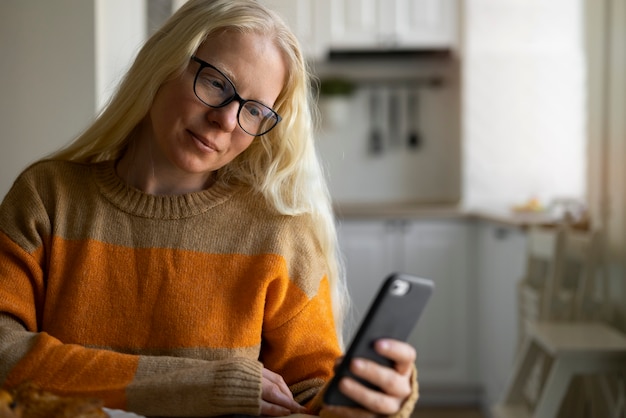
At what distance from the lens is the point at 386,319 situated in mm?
782

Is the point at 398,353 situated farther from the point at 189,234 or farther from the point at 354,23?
the point at 354,23

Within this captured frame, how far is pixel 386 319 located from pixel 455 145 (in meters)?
3.53

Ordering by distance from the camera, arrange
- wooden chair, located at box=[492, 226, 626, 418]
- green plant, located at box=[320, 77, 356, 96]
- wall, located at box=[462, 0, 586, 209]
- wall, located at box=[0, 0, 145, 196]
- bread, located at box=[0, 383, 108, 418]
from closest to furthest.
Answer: bread, located at box=[0, 383, 108, 418]
wall, located at box=[0, 0, 145, 196]
wooden chair, located at box=[492, 226, 626, 418]
wall, located at box=[462, 0, 586, 209]
green plant, located at box=[320, 77, 356, 96]

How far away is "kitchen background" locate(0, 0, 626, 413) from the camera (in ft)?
11.6

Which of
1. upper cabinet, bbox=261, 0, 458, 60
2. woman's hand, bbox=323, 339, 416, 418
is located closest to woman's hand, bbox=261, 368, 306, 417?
woman's hand, bbox=323, 339, 416, 418

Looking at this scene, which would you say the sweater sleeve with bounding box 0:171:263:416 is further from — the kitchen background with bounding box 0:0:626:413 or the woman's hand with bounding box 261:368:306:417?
the kitchen background with bounding box 0:0:626:413

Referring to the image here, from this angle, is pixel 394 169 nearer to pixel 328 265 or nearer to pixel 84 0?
pixel 84 0

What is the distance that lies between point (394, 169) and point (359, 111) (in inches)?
14.3

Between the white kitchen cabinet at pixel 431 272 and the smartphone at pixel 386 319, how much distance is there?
2885 mm

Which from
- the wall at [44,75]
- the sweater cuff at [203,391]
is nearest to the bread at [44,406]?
the sweater cuff at [203,391]

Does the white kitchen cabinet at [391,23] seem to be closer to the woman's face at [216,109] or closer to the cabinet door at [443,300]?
the cabinet door at [443,300]

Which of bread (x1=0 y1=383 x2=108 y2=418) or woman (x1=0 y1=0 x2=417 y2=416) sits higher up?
woman (x1=0 y1=0 x2=417 y2=416)

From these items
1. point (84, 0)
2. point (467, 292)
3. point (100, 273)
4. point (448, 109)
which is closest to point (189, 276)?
point (100, 273)

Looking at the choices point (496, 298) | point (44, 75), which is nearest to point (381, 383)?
point (44, 75)
